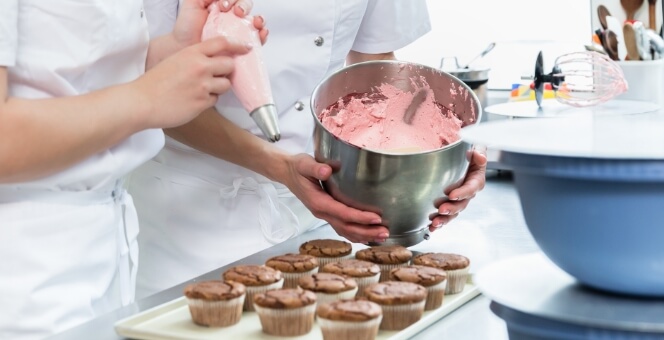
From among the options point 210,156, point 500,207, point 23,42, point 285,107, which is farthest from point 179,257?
point 500,207

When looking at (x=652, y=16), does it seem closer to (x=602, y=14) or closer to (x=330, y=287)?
(x=602, y=14)

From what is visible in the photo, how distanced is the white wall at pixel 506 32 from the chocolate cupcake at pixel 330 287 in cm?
221

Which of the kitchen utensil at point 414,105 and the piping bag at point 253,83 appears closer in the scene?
the piping bag at point 253,83

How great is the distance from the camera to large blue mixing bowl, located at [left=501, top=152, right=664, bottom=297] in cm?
73

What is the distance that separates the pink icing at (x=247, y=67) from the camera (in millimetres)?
1281

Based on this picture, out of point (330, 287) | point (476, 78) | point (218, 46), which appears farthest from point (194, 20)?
point (476, 78)

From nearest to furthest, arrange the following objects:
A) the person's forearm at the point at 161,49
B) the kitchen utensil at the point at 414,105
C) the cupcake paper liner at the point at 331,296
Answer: the cupcake paper liner at the point at 331,296 → the person's forearm at the point at 161,49 → the kitchen utensil at the point at 414,105

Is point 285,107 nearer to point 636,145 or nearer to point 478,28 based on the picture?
point 636,145

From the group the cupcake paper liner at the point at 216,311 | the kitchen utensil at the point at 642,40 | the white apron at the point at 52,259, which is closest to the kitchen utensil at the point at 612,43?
the kitchen utensil at the point at 642,40

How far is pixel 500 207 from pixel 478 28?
4.82ft

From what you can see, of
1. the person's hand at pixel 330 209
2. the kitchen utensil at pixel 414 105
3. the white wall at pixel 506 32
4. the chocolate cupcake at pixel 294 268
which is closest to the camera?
the chocolate cupcake at pixel 294 268

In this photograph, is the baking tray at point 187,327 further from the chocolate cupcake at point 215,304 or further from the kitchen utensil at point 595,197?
the kitchen utensil at point 595,197

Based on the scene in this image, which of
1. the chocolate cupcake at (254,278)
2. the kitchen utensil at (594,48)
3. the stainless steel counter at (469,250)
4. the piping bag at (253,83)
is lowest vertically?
the stainless steel counter at (469,250)

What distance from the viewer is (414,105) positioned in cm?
162
